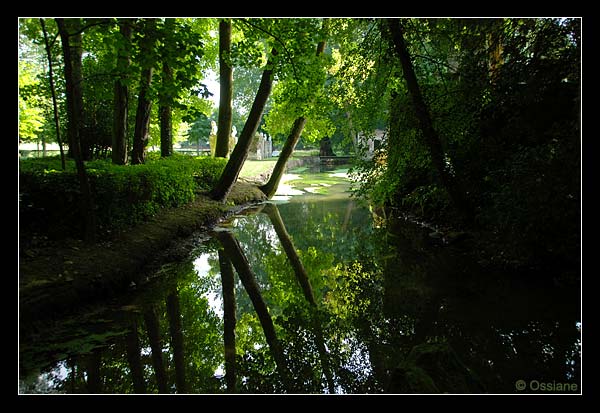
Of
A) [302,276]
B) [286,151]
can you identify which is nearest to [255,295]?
[302,276]

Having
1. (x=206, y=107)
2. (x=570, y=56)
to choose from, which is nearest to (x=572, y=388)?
(x=570, y=56)

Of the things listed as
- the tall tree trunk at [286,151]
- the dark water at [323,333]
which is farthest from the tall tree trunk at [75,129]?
the tall tree trunk at [286,151]

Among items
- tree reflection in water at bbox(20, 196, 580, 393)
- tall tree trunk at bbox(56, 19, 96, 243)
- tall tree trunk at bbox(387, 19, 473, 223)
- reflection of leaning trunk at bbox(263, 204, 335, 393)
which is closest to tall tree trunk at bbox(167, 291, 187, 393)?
tree reflection in water at bbox(20, 196, 580, 393)

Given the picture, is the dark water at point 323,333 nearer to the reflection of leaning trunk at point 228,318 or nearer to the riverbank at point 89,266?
the reflection of leaning trunk at point 228,318

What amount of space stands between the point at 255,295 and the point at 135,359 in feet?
7.55

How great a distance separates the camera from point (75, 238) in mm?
5996

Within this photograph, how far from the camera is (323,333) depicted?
4.66 m

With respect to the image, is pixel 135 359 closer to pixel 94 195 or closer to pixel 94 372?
pixel 94 372

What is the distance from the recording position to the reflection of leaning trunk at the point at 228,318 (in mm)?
3814

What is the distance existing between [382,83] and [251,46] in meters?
3.17
